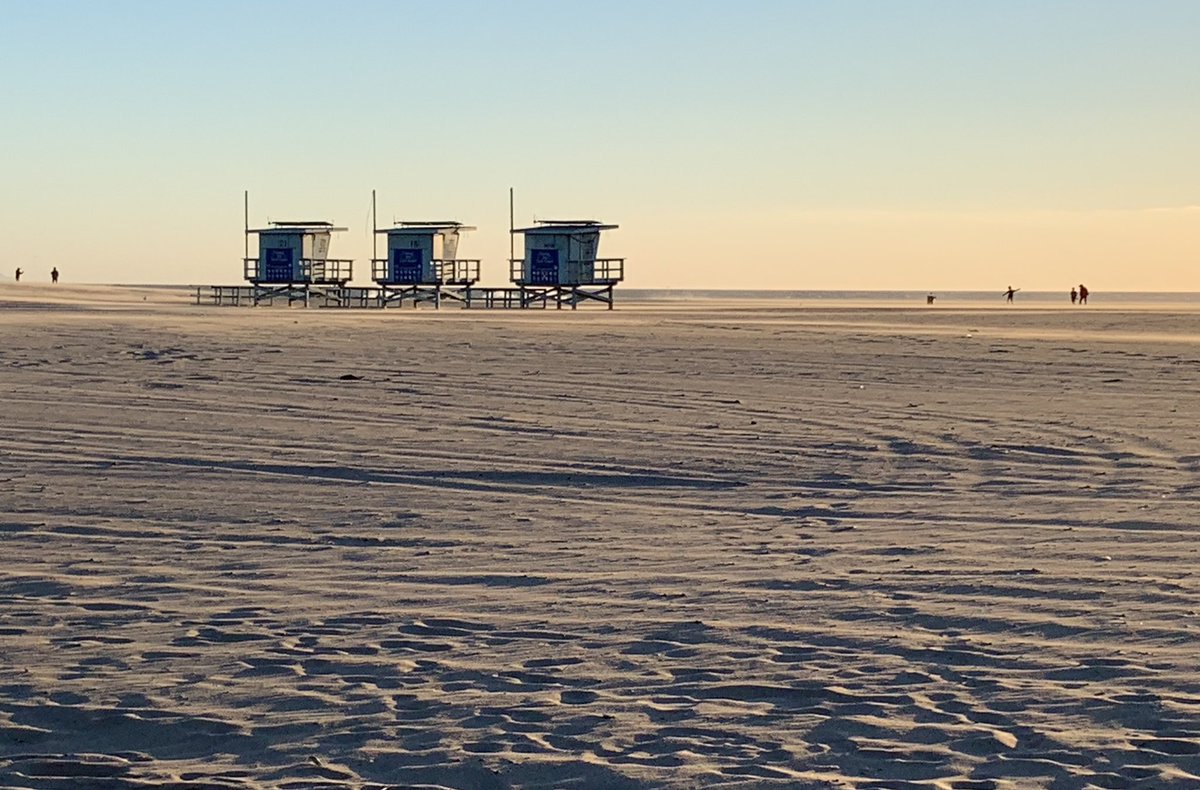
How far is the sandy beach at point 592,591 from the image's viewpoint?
5.34 metres

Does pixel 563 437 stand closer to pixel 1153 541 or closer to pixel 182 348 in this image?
pixel 1153 541

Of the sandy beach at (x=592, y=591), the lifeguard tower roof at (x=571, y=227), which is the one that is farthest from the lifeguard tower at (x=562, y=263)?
the sandy beach at (x=592, y=591)

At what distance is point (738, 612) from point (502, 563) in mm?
1691

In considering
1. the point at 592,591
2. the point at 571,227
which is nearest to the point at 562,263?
the point at 571,227

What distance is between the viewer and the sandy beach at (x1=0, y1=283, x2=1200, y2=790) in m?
5.34

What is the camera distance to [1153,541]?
8930 mm

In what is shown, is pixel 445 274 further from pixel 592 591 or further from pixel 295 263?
pixel 592 591

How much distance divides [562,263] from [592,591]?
57.1 m

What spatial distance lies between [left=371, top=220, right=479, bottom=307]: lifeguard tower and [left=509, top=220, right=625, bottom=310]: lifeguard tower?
91.1 inches

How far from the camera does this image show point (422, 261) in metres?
65.8

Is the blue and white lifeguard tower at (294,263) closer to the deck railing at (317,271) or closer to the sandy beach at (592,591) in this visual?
the deck railing at (317,271)

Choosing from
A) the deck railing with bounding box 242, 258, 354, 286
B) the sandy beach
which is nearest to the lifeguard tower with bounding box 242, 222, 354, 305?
the deck railing with bounding box 242, 258, 354, 286

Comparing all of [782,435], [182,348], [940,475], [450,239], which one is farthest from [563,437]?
[450,239]

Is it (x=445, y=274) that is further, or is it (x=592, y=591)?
(x=445, y=274)
